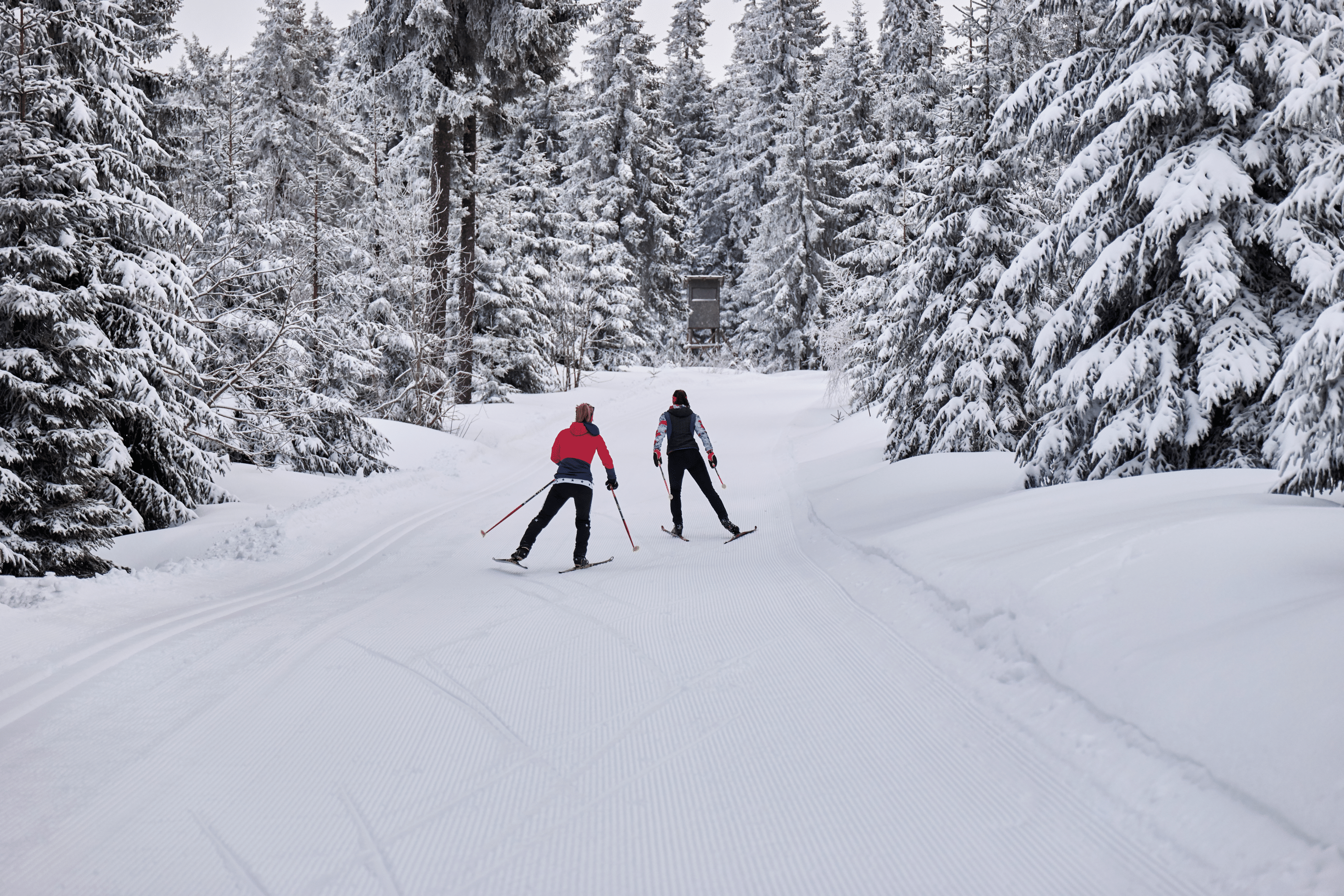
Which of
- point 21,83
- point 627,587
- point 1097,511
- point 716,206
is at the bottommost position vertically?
point 627,587

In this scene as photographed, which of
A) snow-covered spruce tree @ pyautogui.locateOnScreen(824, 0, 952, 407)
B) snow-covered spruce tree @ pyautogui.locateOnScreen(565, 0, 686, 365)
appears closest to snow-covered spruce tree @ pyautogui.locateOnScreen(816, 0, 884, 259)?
snow-covered spruce tree @ pyautogui.locateOnScreen(565, 0, 686, 365)

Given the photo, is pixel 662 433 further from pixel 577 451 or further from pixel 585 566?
pixel 585 566

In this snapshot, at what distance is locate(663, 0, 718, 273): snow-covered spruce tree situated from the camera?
5984 cm

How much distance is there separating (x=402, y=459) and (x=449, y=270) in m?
7.35

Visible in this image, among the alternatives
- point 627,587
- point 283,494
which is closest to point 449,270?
point 283,494

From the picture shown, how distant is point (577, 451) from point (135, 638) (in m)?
4.38

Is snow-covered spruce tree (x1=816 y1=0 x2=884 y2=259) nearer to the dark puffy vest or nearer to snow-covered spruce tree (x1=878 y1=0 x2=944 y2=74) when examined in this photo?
snow-covered spruce tree (x1=878 y1=0 x2=944 y2=74)

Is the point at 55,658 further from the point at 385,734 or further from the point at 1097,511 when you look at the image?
the point at 1097,511

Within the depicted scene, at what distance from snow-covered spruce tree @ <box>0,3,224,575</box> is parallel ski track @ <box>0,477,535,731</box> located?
1.57m

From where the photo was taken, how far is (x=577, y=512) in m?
8.84

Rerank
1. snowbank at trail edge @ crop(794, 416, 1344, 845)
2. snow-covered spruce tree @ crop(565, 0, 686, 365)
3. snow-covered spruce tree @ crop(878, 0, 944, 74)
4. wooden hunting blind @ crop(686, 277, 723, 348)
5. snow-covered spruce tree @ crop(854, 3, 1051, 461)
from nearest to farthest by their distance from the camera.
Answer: snowbank at trail edge @ crop(794, 416, 1344, 845), snow-covered spruce tree @ crop(854, 3, 1051, 461), snow-covered spruce tree @ crop(878, 0, 944, 74), snow-covered spruce tree @ crop(565, 0, 686, 365), wooden hunting blind @ crop(686, 277, 723, 348)

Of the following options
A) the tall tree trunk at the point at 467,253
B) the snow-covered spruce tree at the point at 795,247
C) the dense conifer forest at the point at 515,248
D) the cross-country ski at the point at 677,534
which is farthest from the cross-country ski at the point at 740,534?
the snow-covered spruce tree at the point at 795,247

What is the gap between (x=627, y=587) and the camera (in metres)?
7.76

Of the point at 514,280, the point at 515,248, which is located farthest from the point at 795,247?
the point at 514,280
